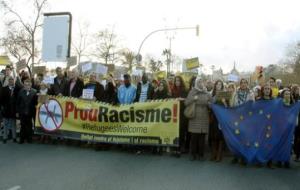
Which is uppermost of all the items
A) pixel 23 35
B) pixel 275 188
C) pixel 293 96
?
pixel 23 35

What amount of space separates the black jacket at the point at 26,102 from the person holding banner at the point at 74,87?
89 centimetres

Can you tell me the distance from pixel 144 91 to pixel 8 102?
4.04m

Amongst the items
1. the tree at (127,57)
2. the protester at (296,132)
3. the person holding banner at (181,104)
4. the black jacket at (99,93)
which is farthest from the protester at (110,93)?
the tree at (127,57)

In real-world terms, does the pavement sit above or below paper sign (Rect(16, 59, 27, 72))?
below

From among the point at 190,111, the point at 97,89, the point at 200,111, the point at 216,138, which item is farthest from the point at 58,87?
the point at 216,138

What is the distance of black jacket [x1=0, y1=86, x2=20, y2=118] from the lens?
48.5ft

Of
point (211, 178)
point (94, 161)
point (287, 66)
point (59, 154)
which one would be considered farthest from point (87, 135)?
point (287, 66)

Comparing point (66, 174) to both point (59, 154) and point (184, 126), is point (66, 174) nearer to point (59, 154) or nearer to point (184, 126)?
point (59, 154)

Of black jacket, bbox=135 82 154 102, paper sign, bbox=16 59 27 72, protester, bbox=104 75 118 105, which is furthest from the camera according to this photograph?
paper sign, bbox=16 59 27 72

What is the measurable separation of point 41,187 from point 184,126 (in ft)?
17.1

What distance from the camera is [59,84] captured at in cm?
1520

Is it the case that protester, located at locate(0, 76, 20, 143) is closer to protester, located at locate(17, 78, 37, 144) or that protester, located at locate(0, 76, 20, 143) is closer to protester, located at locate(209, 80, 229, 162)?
protester, located at locate(17, 78, 37, 144)

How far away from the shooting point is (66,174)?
986 centimetres

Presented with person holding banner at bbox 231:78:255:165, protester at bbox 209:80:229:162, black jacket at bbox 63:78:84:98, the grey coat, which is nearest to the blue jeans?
black jacket at bbox 63:78:84:98
